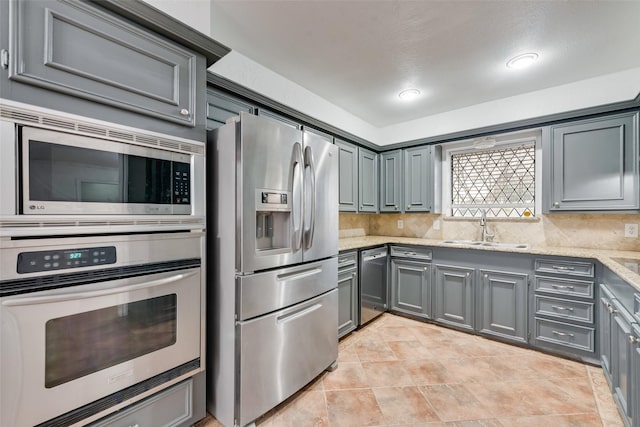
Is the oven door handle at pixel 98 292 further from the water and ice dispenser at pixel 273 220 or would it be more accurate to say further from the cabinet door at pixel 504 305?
the cabinet door at pixel 504 305

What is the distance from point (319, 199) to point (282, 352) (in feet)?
3.45

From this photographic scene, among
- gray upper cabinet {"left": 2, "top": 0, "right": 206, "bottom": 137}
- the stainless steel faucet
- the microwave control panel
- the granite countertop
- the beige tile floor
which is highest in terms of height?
gray upper cabinet {"left": 2, "top": 0, "right": 206, "bottom": 137}

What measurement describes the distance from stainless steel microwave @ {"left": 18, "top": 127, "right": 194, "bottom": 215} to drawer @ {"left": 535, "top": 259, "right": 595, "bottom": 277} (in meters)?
2.94

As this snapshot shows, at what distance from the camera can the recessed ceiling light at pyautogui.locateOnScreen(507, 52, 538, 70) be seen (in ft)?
7.51

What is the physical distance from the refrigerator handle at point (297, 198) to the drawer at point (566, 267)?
2251 mm

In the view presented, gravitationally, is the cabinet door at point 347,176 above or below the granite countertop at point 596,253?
above

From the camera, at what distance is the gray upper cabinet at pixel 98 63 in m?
1.02

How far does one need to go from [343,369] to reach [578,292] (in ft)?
6.87

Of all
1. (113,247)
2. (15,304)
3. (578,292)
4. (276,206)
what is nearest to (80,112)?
(113,247)

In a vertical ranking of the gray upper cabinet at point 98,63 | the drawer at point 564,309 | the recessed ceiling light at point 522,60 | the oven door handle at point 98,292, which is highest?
the recessed ceiling light at point 522,60

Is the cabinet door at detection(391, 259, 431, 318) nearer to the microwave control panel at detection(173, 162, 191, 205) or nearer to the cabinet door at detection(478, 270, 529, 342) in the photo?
the cabinet door at detection(478, 270, 529, 342)

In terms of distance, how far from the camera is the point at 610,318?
1.92 meters

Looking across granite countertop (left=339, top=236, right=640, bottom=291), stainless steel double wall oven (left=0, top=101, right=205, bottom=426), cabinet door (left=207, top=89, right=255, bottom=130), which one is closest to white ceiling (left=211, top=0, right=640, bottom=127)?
cabinet door (left=207, top=89, right=255, bottom=130)

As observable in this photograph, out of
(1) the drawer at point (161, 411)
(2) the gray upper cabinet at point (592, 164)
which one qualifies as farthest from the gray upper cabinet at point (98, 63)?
(2) the gray upper cabinet at point (592, 164)
